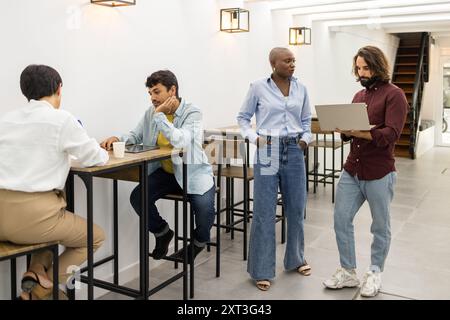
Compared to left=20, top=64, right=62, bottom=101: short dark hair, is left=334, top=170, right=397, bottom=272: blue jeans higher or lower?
lower

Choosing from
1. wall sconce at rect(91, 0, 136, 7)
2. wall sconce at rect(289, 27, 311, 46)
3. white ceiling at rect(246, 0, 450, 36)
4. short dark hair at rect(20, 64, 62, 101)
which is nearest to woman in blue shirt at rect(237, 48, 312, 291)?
wall sconce at rect(91, 0, 136, 7)

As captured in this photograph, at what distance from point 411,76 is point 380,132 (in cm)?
814

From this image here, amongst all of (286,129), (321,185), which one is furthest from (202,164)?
(321,185)

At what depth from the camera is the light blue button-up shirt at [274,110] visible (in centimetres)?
317

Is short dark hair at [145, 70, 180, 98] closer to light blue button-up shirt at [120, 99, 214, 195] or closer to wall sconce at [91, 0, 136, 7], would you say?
light blue button-up shirt at [120, 99, 214, 195]

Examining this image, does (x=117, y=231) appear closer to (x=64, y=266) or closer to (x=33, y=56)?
(x=64, y=266)

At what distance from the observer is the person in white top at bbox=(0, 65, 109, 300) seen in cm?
210

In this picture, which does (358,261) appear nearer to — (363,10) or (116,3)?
(116,3)

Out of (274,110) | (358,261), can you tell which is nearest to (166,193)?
(274,110)

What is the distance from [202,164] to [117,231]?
72 cm

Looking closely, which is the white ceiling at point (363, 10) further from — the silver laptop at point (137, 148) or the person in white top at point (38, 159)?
the person in white top at point (38, 159)

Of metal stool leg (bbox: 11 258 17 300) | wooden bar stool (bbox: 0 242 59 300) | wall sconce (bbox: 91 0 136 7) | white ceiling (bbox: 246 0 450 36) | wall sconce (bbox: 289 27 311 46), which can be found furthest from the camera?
wall sconce (bbox: 289 27 311 46)

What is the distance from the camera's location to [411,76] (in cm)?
1016
